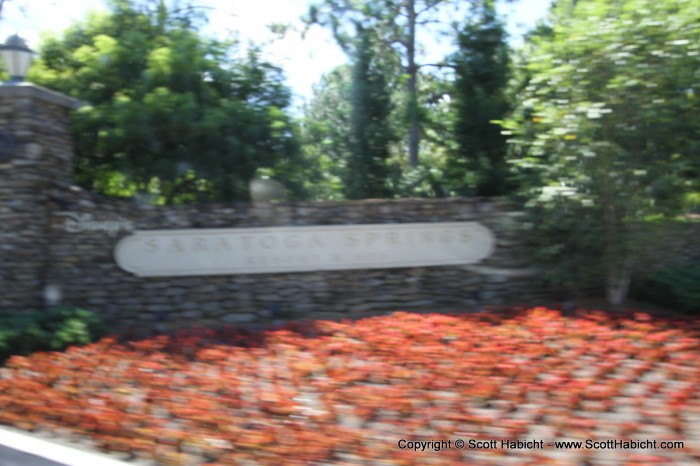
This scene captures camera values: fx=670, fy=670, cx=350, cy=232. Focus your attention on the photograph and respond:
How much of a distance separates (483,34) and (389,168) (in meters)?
2.63

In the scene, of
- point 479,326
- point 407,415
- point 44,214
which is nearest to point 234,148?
Answer: point 44,214

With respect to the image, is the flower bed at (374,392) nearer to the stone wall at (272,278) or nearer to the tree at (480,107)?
the stone wall at (272,278)

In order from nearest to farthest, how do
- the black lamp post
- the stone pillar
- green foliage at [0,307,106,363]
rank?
green foliage at [0,307,106,363] < the stone pillar < the black lamp post

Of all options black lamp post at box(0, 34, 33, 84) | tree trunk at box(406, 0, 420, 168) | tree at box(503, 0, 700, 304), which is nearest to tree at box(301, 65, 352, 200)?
tree trunk at box(406, 0, 420, 168)

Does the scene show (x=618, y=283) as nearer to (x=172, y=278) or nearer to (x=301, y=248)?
(x=301, y=248)

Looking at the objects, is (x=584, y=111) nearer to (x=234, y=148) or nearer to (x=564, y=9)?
(x=564, y=9)

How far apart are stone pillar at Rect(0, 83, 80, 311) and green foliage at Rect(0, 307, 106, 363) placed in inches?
17.1

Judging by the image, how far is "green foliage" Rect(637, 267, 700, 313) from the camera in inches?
317

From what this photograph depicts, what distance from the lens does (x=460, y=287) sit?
896 centimetres

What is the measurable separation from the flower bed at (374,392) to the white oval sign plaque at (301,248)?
1.36 meters

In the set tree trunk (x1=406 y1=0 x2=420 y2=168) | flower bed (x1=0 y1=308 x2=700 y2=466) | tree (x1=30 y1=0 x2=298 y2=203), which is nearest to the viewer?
flower bed (x1=0 y1=308 x2=700 y2=466)

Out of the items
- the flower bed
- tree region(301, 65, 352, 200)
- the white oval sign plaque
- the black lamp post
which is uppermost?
the black lamp post

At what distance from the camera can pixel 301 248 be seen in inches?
337

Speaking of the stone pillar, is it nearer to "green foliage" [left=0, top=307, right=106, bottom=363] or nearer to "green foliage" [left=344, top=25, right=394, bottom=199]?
"green foliage" [left=0, top=307, right=106, bottom=363]
